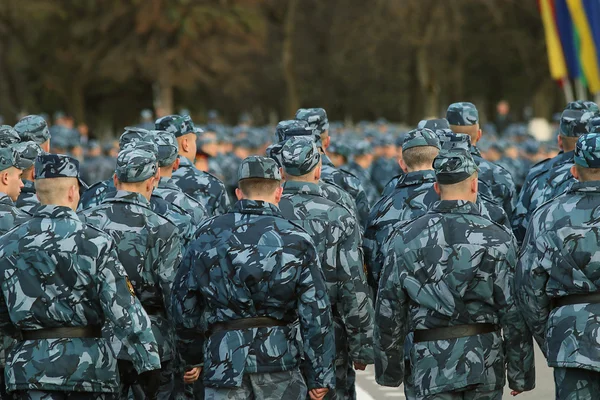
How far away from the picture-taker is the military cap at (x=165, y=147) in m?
10.2

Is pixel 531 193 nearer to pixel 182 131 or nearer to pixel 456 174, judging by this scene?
pixel 182 131

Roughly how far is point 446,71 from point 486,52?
2710mm

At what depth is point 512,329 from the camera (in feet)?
25.7

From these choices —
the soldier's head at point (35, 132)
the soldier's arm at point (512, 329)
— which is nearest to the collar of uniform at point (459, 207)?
the soldier's arm at point (512, 329)

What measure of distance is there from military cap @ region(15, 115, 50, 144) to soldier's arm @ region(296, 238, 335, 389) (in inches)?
179

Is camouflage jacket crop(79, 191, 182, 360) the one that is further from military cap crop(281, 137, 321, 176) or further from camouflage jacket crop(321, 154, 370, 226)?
camouflage jacket crop(321, 154, 370, 226)

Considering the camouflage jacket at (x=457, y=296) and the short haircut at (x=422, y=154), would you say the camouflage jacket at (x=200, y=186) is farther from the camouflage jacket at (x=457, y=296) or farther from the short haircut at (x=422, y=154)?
Result: the camouflage jacket at (x=457, y=296)

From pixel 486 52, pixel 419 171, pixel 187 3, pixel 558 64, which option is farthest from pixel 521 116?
Answer: pixel 419 171

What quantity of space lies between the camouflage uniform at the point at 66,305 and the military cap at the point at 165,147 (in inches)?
102

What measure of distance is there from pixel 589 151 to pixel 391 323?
142 centimetres

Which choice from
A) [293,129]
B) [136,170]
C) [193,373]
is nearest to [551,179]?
[293,129]

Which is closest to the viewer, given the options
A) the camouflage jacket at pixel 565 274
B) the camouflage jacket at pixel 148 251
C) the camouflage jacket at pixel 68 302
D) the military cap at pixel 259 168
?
the camouflage jacket at pixel 565 274

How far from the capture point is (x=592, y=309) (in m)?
7.39

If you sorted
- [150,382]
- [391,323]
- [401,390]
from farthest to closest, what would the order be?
[401,390]
[150,382]
[391,323]
